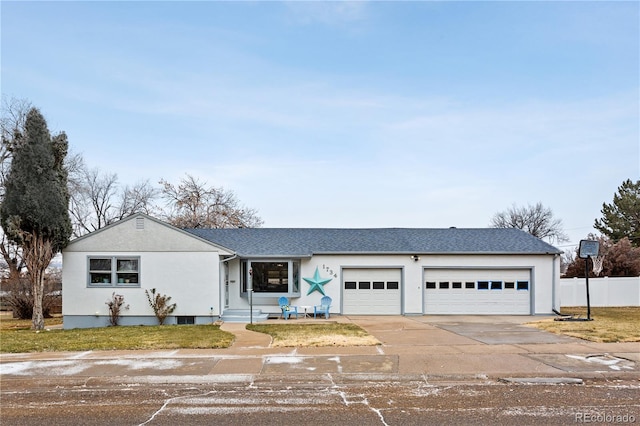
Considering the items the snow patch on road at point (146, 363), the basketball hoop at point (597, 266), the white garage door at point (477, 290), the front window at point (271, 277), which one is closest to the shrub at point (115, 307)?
the front window at point (271, 277)

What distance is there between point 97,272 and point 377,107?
13.4m

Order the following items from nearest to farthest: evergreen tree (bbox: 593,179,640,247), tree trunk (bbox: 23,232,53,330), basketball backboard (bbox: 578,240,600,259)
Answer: basketball backboard (bbox: 578,240,600,259) < tree trunk (bbox: 23,232,53,330) < evergreen tree (bbox: 593,179,640,247)

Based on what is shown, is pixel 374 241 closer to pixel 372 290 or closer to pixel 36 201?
pixel 372 290

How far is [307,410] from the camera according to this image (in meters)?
6.71

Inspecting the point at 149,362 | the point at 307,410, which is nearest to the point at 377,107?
the point at 149,362

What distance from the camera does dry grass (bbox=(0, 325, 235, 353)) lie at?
476 inches

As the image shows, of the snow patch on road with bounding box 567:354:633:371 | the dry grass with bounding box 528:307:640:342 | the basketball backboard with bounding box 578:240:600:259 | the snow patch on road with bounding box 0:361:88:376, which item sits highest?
the basketball backboard with bounding box 578:240:600:259

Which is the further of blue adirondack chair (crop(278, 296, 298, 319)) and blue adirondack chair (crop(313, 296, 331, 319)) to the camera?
blue adirondack chair (crop(313, 296, 331, 319))

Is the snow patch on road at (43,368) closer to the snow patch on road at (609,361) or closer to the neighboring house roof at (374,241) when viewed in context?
the snow patch on road at (609,361)

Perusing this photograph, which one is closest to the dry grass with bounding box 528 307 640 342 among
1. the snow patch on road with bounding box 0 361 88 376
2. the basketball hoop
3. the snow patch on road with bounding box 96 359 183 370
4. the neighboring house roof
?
the neighboring house roof

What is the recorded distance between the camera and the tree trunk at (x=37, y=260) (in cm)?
1753

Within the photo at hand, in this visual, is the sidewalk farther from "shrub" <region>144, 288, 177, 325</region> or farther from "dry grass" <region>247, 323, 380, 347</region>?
"shrub" <region>144, 288, 177, 325</region>

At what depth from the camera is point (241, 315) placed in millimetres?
19625

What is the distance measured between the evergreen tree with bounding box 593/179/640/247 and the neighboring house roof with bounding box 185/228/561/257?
1039 inches
